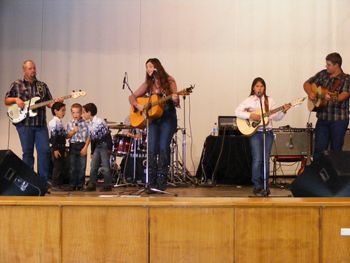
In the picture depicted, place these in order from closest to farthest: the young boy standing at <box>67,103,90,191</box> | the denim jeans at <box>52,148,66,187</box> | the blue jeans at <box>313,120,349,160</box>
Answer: the blue jeans at <box>313,120,349,160</box>
the young boy standing at <box>67,103,90,191</box>
the denim jeans at <box>52,148,66,187</box>

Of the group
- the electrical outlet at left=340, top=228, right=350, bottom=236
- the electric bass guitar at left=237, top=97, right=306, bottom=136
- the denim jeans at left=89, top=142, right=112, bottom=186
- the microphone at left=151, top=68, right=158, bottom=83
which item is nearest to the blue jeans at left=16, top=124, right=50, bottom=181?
the denim jeans at left=89, top=142, right=112, bottom=186

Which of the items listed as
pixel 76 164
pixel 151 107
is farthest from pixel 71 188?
pixel 151 107

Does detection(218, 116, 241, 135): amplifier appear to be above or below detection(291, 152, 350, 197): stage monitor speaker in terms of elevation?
above

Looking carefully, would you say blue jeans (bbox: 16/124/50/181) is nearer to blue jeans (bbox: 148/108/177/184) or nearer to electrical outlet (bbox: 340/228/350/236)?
blue jeans (bbox: 148/108/177/184)

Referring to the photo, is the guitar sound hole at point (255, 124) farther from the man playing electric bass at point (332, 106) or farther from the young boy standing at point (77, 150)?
the young boy standing at point (77, 150)

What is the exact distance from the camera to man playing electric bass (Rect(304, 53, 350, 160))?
6012 millimetres

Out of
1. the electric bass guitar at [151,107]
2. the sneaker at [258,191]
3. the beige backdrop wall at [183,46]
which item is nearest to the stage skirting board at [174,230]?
the electric bass guitar at [151,107]

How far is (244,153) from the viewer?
819 cm

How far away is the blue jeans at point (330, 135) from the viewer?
600 centimetres

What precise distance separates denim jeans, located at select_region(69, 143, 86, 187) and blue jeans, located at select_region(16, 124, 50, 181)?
3.91 ft

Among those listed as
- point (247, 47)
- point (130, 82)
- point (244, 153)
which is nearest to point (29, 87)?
point (244, 153)

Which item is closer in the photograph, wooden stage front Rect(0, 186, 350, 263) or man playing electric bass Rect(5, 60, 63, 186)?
wooden stage front Rect(0, 186, 350, 263)

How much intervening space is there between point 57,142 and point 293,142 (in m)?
4.04

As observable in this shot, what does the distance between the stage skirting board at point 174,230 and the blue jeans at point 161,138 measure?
10.2 ft
